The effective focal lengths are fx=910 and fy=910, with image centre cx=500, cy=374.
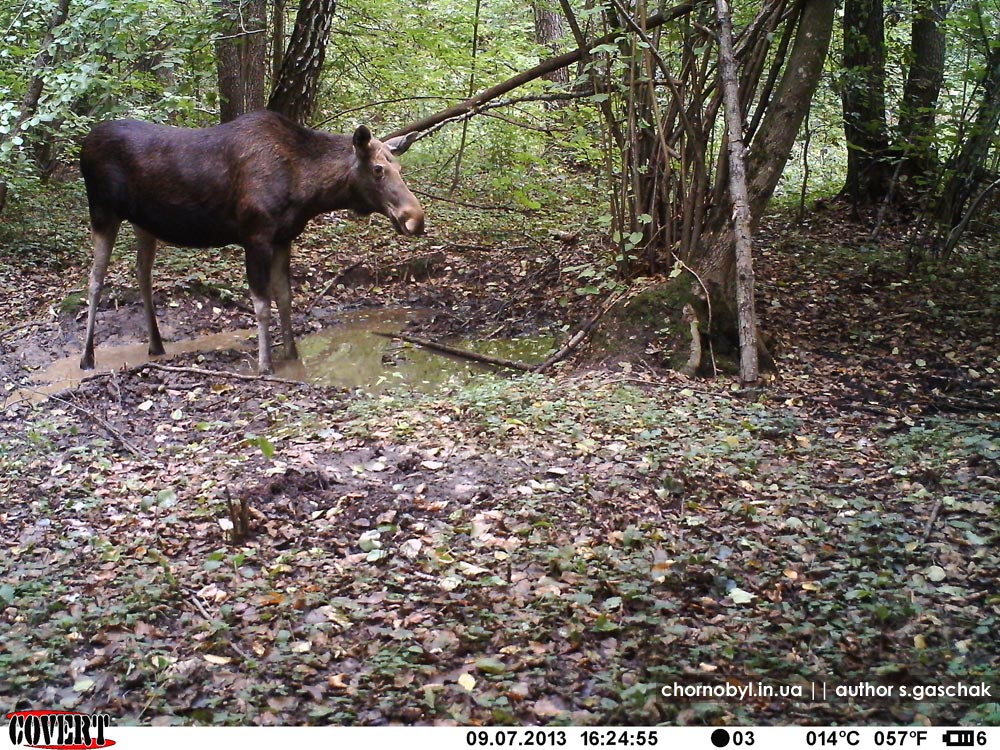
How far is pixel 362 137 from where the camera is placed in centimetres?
868

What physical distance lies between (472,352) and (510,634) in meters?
5.28

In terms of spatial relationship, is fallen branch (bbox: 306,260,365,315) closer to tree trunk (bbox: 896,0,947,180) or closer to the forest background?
the forest background

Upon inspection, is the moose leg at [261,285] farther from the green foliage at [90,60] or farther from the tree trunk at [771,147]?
the tree trunk at [771,147]

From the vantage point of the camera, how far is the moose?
8883 millimetres

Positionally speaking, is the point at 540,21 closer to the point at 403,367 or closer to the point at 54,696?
the point at 403,367

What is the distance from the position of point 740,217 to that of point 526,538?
377cm

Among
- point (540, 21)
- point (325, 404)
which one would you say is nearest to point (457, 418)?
point (325, 404)

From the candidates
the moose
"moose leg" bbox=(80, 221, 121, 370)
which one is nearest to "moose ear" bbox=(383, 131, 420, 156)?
the moose

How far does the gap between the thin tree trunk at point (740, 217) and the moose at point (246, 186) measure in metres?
2.94

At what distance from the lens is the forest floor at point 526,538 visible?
3732mm

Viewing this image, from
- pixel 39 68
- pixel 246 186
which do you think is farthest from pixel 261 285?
pixel 39 68

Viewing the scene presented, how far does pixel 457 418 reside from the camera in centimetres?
690
